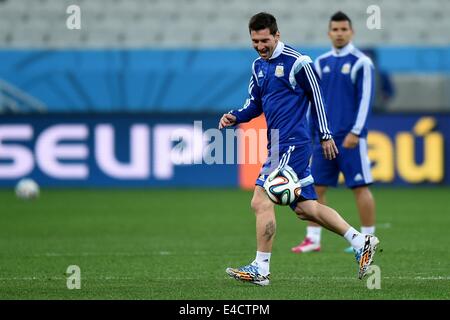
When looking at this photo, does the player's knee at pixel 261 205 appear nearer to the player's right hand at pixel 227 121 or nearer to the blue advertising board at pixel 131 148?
the player's right hand at pixel 227 121

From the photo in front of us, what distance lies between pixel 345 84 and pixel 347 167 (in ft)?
2.68

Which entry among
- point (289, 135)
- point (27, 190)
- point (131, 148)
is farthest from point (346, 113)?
point (131, 148)

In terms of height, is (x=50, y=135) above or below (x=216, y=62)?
below

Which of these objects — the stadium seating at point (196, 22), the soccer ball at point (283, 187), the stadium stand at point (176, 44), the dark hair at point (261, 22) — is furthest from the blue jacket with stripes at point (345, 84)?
the stadium seating at point (196, 22)

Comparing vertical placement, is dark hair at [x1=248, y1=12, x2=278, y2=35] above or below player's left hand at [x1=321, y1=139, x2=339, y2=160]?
above

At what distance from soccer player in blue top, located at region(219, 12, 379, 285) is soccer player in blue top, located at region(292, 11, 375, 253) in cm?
216

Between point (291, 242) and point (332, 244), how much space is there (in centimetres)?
43

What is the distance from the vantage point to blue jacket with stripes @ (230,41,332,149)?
24.4ft

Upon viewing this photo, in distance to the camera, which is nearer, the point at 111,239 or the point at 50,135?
the point at 111,239

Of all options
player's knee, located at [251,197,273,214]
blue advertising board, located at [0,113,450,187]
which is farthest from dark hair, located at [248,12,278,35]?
blue advertising board, located at [0,113,450,187]

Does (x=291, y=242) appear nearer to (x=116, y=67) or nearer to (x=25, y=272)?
(x=25, y=272)

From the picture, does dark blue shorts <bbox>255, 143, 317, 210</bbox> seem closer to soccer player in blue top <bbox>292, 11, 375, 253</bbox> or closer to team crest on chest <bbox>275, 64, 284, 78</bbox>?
team crest on chest <bbox>275, 64, 284, 78</bbox>
